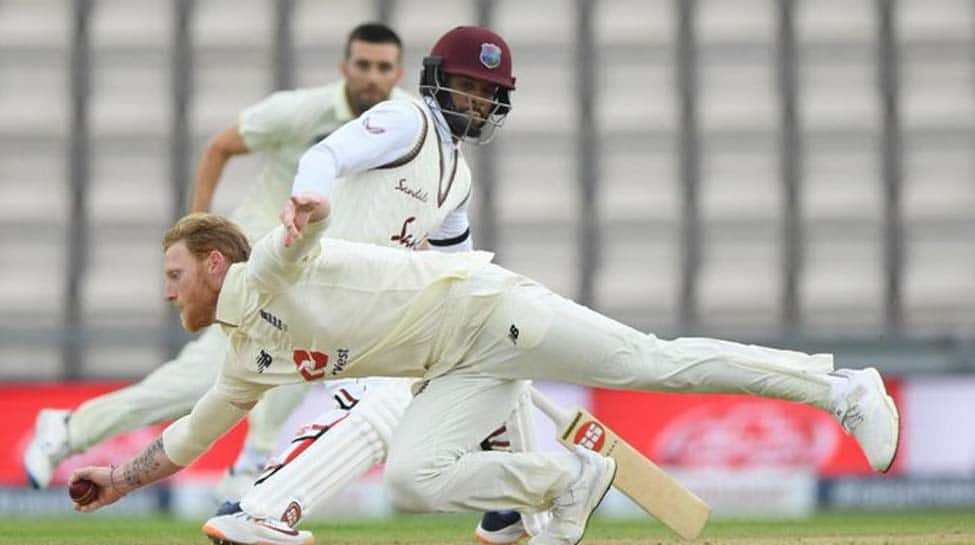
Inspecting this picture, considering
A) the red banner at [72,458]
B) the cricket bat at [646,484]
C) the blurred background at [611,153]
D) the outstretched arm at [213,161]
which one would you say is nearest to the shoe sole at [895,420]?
the cricket bat at [646,484]

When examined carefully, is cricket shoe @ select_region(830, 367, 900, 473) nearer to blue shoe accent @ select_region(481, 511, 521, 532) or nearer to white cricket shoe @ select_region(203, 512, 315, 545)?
blue shoe accent @ select_region(481, 511, 521, 532)

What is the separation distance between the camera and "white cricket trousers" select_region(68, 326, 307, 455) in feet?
24.1

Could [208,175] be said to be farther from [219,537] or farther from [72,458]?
[72,458]

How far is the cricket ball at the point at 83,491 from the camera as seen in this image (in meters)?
5.41

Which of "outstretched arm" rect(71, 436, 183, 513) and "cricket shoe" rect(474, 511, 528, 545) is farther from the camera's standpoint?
"cricket shoe" rect(474, 511, 528, 545)

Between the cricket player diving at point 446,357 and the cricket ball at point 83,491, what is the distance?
25 millimetres

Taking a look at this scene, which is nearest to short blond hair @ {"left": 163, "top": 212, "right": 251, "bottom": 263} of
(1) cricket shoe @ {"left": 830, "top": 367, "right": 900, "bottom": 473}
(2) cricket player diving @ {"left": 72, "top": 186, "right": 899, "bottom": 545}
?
(2) cricket player diving @ {"left": 72, "top": 186, "right": 899, "bottom": 545}

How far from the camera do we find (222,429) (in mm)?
5418

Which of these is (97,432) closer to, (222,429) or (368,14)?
(222,429)

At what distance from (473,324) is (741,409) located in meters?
5.05

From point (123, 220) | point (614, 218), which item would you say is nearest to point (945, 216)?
point (614, 218)

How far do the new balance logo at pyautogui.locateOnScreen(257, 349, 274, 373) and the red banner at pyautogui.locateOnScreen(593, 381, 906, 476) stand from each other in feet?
16.3

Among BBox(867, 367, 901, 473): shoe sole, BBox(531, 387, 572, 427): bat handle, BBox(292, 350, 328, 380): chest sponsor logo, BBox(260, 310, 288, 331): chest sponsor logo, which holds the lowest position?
BBox(531, 387, 572, 427): bat handle

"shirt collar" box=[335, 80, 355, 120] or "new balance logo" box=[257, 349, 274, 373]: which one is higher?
"shirt collar" box=[335, 80, 355, 120]
